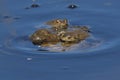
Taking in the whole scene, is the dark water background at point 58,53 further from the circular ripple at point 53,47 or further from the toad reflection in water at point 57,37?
the toad reflection in water at point 57,37

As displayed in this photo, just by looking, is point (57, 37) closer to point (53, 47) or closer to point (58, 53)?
point (53, 47)

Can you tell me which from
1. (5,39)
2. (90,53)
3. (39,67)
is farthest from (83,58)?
(5,39)

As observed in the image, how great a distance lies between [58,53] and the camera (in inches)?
321

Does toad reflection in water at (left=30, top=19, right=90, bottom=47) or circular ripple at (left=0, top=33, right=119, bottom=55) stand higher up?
toad reflection in water at (left=30, top=19, right=90, bottom=47)

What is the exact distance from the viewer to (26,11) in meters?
9.91

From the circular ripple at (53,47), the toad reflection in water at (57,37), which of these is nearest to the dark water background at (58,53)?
the circular ripple at (53,47)

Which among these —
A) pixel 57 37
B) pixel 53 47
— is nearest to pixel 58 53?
pixel 53 47

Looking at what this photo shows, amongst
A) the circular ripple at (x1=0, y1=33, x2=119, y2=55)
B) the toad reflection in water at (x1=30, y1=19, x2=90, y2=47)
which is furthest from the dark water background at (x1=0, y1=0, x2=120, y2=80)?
the toad reflection in water at (x1=30, y1=19, x2=90, y2=47)

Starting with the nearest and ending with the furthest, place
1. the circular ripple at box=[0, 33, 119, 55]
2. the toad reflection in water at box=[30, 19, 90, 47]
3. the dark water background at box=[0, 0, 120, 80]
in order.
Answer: the dark water background at box=[0, 0, 120, 80] → the circular ripple at box=[0, 33, 119, 55] → the toad reflection in water at box=[30, 19, 90, 47]

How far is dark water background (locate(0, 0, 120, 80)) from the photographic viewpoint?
7.63 metres

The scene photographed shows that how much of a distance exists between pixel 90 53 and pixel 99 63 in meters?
0.30

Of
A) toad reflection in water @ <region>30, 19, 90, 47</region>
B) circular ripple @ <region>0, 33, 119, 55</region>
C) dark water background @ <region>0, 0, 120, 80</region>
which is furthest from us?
toad reflection in water @ <region>30, 19, 90, 47</region>

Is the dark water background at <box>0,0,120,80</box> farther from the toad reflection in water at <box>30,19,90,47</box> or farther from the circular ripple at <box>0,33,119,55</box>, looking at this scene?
the toad reflection in water at <box>30,19,90,47</box>

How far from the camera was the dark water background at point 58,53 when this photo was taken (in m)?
7.63
